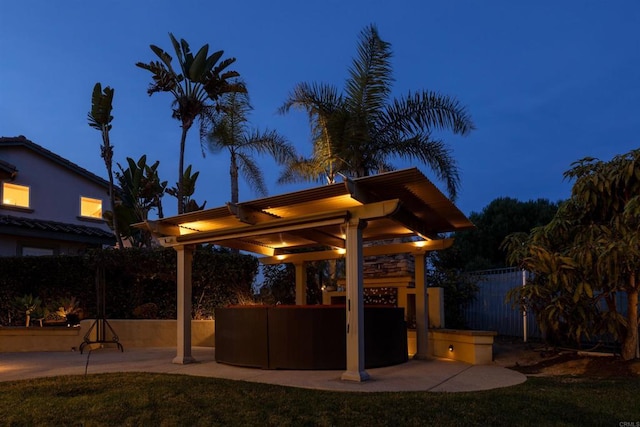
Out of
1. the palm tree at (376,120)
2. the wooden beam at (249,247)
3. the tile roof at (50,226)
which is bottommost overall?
the wooden beam at (249,247)

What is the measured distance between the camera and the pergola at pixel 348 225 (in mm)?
7762

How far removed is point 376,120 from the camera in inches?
553

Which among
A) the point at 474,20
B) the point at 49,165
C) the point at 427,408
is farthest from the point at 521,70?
the point at 427,408

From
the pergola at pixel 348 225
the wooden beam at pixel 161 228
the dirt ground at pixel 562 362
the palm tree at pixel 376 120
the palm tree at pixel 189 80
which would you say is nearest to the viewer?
the pergola at pixel 348 225

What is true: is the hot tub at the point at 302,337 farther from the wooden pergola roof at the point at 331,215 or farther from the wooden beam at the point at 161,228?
the wooden beam at the point at 161,228

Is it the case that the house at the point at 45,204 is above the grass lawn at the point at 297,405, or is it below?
above

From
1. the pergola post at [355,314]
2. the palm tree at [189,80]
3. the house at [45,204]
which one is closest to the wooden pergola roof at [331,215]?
the pergola post at [355,314]

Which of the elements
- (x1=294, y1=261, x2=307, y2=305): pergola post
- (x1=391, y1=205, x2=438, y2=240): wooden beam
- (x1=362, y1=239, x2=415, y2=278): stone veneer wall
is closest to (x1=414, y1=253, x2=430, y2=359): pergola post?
(x1=391, y1=205, x2=438, y2=240): wooden beam

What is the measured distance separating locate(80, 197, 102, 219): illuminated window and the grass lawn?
15.2m

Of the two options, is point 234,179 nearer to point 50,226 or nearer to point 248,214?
point 50,226

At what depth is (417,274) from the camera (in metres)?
11.0

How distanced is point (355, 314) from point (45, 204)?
16511 mm

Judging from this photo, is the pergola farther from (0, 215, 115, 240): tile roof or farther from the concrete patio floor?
(0, 215, 115, 240): tile roof

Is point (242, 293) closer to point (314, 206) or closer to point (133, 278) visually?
point (133, 278)
